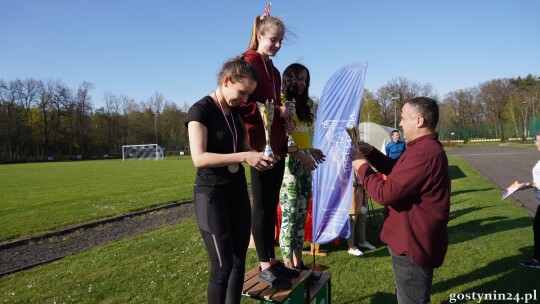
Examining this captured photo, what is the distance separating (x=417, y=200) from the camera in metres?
2.70

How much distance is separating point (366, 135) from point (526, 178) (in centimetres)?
749

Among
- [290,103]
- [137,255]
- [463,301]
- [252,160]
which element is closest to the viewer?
[252,160]

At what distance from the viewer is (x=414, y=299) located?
2762mm

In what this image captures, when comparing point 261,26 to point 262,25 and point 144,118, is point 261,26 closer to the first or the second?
point 262,25

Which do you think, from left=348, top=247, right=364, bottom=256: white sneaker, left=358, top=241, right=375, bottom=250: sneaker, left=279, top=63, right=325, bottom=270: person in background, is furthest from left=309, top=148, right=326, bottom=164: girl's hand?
left=358, top=241, right=375, bottom=250: sneaker

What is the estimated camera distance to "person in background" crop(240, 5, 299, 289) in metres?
2.96

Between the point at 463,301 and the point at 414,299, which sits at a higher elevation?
the point at 414,299

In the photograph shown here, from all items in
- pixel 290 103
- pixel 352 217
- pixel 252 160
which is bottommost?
pixel 352 217

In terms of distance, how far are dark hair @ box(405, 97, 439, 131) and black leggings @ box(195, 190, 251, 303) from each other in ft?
4.92

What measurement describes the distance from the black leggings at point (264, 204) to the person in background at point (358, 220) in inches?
136

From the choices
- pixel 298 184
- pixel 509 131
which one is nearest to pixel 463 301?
pixel 298 184

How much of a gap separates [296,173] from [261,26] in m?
1.43

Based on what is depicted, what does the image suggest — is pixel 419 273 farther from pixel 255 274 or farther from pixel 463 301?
pixel 463 301

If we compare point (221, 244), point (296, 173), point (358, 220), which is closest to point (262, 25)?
point (296, 173)
